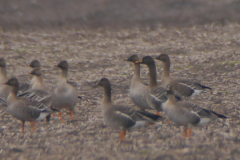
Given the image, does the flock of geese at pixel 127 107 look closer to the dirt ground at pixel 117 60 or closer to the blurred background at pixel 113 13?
the dirt ground at pixel 117 60

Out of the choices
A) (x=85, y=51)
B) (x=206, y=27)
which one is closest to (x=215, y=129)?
(x=85, y=51)

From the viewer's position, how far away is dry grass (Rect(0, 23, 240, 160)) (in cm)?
769

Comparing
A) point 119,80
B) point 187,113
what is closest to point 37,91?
point 187,113

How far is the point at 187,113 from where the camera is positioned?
7.83m

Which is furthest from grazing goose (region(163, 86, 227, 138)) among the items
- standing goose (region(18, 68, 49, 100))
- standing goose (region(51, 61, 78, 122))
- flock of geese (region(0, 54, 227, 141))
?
standing goose (region(18, 68, 49, 100))

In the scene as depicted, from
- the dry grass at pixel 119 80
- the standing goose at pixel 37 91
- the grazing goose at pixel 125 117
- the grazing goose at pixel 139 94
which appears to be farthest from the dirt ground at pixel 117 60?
the standing goose at pixel 37 91

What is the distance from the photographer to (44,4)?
27922 mm

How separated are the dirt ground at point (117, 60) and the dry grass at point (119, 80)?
0.02m

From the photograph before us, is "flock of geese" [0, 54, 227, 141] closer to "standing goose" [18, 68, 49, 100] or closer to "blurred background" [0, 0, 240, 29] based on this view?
"standing goose" [18, 68, 49, 100]

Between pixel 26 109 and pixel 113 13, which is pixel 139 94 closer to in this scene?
pixel 26 109

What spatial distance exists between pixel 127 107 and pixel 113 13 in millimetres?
19862

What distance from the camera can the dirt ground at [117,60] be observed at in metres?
7.84

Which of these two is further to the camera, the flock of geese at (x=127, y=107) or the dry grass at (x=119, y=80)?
the flock of geese at (x=127, y=107)

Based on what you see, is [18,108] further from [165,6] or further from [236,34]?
[165,6]
